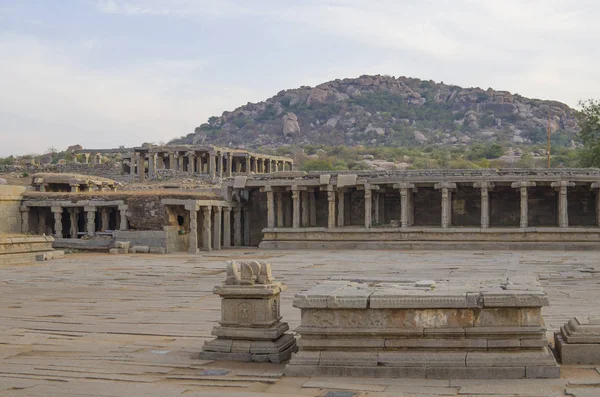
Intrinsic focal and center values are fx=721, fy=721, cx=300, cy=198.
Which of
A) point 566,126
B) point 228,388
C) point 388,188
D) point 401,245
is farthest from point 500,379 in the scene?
point 566,126

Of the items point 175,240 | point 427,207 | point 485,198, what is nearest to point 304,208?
point 427,207

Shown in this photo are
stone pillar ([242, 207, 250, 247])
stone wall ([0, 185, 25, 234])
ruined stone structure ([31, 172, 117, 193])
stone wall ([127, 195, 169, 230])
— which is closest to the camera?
stone wall ([127, 195, 169, 230])

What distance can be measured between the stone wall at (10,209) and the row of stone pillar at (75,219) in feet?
1.01

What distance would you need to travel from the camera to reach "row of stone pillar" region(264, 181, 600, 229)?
29.5 m

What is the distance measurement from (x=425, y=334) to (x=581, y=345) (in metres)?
1.76

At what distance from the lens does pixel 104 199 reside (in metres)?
32.9

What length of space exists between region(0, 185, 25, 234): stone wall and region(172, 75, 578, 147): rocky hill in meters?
79.3

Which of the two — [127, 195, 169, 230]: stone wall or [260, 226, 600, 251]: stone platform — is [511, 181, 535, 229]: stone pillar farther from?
[127, 195, 169, 230]: stone wall

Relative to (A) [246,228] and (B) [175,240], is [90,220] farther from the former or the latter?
(A) [246,228]

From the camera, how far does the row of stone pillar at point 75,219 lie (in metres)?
32.5

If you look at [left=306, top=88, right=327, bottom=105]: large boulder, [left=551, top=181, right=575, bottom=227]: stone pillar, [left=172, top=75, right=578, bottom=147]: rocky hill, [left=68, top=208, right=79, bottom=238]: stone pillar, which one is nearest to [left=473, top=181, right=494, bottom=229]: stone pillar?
[left=551, top=181, right=575, bottom=227]: stone pillar

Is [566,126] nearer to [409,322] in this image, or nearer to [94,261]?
[94,261]

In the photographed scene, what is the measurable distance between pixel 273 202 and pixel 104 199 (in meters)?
7.71

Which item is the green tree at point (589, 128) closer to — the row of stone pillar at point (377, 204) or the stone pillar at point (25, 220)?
the row of stone pillar at point (377, 204)
